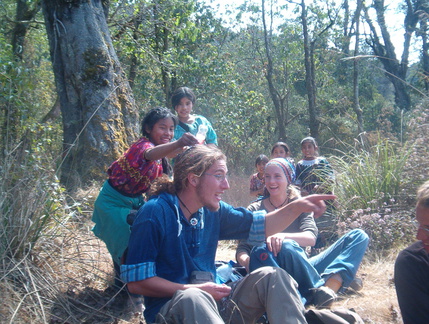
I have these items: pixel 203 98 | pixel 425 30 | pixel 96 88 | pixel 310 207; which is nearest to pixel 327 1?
pixel 425 30

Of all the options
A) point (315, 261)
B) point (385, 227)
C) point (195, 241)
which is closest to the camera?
point (195, 241)

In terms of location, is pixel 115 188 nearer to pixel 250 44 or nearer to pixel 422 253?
pixel 422 253

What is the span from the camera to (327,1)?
Result: 16344 mm

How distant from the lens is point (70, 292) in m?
3.26

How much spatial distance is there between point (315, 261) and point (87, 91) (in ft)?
12.1

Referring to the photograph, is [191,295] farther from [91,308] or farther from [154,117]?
[154,117]

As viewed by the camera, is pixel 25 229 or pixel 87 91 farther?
pixel 87 91

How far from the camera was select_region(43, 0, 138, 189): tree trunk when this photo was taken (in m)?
5.77

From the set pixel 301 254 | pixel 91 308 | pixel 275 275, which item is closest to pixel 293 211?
pixel 275 275

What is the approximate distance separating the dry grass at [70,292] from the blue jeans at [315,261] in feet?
0.88

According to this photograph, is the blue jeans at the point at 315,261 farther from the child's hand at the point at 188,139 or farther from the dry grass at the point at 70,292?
the child's hand at the point at 188,139

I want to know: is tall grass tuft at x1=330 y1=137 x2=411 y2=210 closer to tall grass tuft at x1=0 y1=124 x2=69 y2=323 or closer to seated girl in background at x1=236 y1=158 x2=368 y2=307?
seated girl in background at x1=236 y1=158 x2=368 y2=307

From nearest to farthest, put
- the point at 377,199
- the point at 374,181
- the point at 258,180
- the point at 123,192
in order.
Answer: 1. the point at 123,192
2. the point at 377,199
3. the point at 374,181
4. the point at 258,180

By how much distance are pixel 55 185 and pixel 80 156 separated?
225 cm
